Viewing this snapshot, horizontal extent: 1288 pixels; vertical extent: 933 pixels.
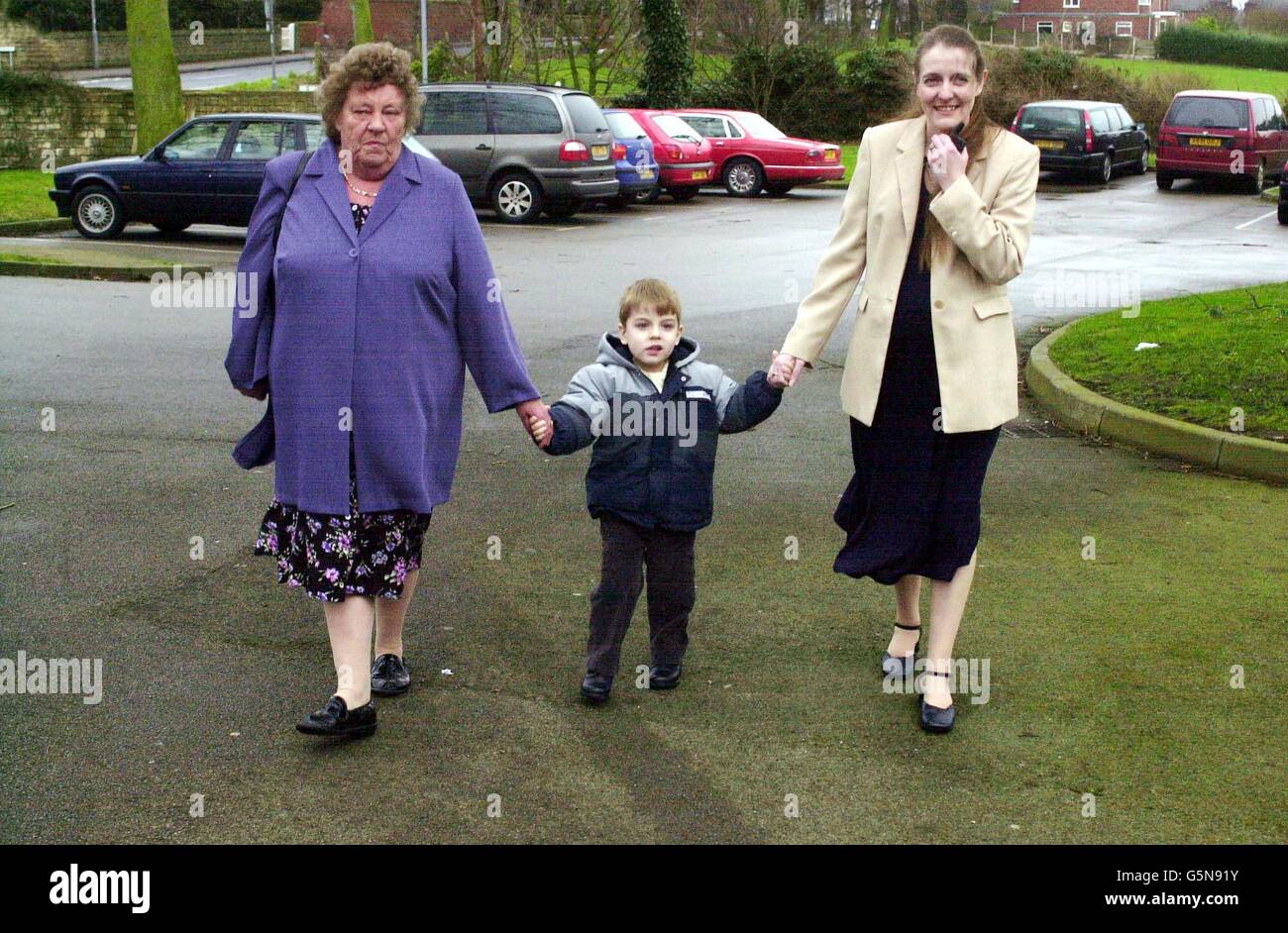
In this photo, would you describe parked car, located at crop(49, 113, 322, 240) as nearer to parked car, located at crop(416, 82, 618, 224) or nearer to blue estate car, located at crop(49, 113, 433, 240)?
blue estate car, located at crop(49, 113, 433, 240)

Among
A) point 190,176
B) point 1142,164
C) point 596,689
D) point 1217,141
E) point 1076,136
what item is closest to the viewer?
point 596,689

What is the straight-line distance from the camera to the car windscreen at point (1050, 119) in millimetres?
31516

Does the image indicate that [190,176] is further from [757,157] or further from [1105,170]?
[1105,170]

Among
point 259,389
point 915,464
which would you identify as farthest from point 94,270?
point 915,464

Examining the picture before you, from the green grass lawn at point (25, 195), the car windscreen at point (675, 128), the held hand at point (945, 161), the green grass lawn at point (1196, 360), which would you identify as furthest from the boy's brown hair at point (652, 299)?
the car windscreen at point (675, 128)

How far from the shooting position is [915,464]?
4.74 m

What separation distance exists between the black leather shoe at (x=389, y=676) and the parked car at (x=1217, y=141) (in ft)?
93.5

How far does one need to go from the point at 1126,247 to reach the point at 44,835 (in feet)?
58.2

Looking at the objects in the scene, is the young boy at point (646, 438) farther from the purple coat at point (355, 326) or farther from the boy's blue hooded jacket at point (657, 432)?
the purple coat at point (355, 326)

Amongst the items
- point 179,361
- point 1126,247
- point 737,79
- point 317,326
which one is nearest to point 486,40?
point 737,79

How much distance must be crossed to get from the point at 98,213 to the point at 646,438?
661 inches

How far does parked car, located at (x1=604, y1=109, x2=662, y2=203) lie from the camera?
78.8ft

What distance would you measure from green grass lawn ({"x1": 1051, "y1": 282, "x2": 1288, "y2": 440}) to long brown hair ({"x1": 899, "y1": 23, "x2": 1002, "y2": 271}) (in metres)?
4.09
